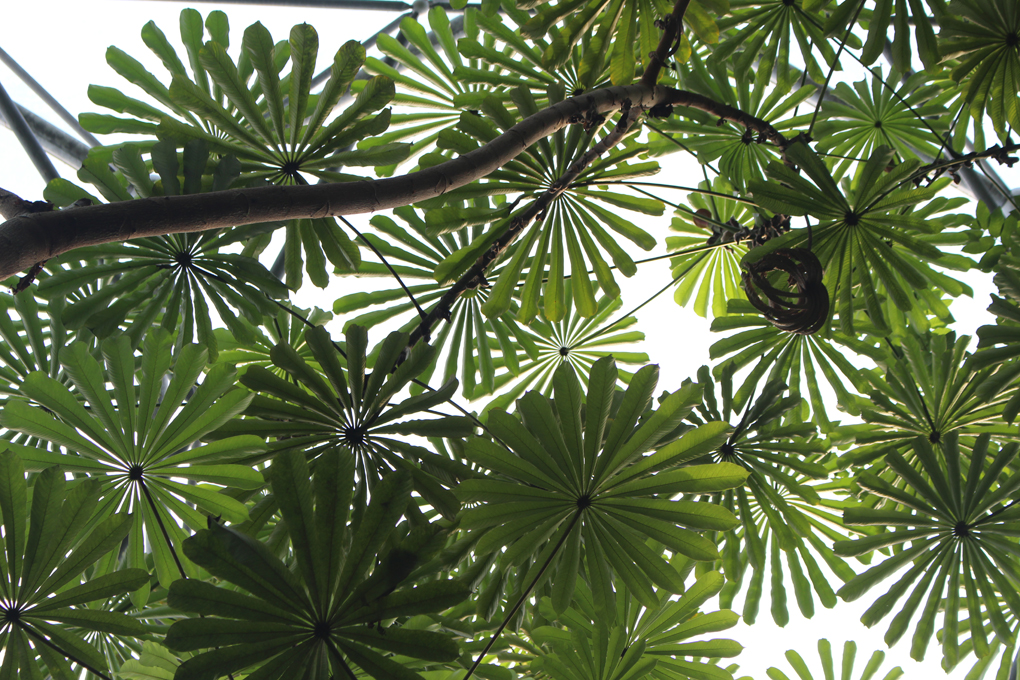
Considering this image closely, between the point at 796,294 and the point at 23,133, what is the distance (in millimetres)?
3407

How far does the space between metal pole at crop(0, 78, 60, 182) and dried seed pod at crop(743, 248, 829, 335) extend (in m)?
3.19

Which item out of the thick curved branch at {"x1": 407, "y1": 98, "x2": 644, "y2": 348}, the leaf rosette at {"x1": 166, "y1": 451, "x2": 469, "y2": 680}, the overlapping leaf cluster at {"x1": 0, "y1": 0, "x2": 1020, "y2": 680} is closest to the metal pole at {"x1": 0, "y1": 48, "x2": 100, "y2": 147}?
the overlapping leaf cluster at {"x1": 0, "y1": 0, "x2": 1020, "y2": 680}

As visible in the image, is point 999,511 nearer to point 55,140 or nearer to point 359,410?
point 359,410

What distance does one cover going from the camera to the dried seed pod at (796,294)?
1506 mm

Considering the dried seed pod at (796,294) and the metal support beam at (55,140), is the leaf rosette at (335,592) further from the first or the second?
the metal support beam at (55,140)

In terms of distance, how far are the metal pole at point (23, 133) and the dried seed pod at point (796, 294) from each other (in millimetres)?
3186

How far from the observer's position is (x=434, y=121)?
2.57 metres

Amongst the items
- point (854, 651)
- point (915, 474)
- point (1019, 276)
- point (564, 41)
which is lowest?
point (854, 651)

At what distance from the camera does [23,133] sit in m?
2.82

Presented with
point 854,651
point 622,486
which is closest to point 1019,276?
point 622,486

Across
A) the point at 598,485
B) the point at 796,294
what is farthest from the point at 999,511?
the point at 598,485

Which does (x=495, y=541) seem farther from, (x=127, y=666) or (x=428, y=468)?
(x=127, y=666)

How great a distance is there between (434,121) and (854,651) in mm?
2905

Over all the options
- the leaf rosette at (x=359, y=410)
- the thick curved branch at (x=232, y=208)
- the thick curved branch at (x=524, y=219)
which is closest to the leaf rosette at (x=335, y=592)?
the leaf rosette at (x=359, y=410)
